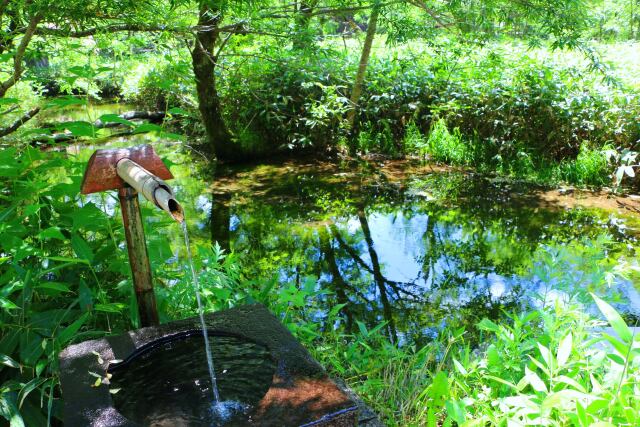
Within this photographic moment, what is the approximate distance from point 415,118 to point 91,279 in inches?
247

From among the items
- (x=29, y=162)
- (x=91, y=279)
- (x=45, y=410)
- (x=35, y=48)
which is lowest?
(x=45, y=410)

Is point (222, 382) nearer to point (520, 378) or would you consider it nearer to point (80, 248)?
point (80, 248)

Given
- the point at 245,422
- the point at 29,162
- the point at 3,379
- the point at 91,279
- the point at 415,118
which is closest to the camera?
the point at 245,422

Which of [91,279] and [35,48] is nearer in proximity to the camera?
[91,279]

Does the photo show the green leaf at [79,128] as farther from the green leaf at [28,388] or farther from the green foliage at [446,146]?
the green foliage at [446,146]

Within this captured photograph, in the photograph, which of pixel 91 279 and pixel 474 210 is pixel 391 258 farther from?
pixel 91 279

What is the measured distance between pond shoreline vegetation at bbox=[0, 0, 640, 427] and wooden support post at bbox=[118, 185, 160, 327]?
26 cm

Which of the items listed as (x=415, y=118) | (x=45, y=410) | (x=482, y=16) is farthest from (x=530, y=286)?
(x=415, y=118)

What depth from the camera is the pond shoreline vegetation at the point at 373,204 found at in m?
2.10

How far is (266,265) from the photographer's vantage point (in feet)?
15.2

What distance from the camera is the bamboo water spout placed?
1814 millimetres

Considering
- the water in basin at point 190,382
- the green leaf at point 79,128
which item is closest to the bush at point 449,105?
the green leaf at point 79,128

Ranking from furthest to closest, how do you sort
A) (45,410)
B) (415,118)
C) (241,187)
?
1. (415,118)
2. (241,187)
3. (45,410)

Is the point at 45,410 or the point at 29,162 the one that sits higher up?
the point at 29,162
